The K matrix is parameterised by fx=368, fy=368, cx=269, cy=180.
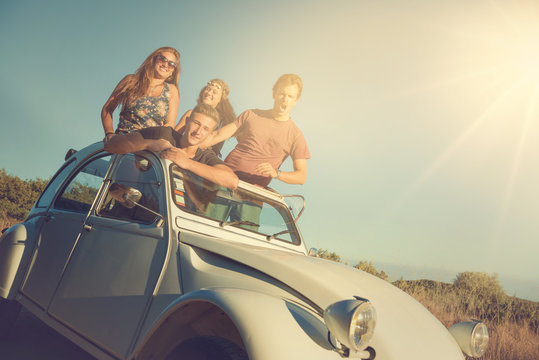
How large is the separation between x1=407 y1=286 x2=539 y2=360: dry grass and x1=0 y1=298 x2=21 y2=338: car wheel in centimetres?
518

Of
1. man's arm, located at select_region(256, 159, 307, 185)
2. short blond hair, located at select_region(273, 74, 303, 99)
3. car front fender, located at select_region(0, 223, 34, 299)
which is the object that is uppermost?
short blond hair, located at select_region(273, 74, 303, 99)

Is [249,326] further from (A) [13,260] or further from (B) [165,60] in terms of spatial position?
(B) [165,60]

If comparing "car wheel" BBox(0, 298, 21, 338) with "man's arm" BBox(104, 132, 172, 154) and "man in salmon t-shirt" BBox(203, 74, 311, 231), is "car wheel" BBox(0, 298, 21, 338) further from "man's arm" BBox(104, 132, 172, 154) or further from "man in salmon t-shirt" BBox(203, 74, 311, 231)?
"man in salmon t-shirt" BBox(203, 74, 311, 231)

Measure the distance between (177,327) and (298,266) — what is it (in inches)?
27.5

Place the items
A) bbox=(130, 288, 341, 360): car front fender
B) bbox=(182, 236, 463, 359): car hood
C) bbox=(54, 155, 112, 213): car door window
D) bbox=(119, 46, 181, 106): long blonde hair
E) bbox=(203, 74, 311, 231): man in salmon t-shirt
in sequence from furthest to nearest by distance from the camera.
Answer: bbox=(203, 74, 311, 231): man in salmon t-shirt
bbox=(119, 46, 181, 106): long blonde hair
bbox=(54, 155, 112, 213): car door window
bbox=(182, 236, 463, 359): car hood
bbox=(130, 288, 341, 360): car front fender

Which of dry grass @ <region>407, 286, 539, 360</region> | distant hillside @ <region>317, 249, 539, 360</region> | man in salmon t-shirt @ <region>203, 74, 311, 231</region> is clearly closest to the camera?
man in salmon t-shirt @ <region>203, 74, 311, 231</region>

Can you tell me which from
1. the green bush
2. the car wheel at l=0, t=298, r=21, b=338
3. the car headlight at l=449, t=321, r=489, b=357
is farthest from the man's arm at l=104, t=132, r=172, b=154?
the green bush

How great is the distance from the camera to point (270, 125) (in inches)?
161

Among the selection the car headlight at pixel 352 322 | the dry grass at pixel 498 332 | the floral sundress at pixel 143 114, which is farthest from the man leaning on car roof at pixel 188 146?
the dry grass at pixel 498 332

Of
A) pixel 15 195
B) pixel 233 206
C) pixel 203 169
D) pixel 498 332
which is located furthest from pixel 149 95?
pixel 15 195

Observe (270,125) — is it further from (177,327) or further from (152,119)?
(177,327)

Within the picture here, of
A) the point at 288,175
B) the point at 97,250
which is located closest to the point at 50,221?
the point at 97,250

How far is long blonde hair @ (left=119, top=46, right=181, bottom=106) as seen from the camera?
3.74 m

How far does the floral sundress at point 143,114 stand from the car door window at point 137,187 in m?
0.64
